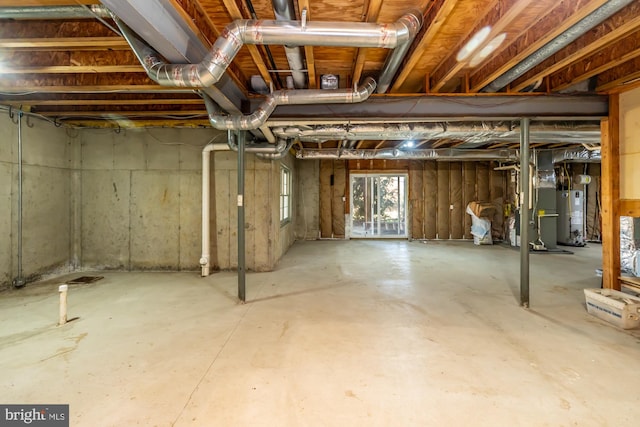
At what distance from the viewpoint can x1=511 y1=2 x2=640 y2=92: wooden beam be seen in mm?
2014

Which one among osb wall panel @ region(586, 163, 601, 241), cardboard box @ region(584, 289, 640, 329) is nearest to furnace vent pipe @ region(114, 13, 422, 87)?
cardboard box @ region(584, 289, 640, 329)

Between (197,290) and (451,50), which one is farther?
(197,290)

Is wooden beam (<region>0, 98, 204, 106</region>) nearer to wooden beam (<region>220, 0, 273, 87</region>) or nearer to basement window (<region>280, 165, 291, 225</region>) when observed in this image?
wooden beam (<region>220, 0, 273, 87</region>)

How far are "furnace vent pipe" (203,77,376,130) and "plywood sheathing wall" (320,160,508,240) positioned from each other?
17.1ft

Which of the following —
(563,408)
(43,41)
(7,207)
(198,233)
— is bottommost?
(563,408)

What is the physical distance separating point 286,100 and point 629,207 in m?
3.90

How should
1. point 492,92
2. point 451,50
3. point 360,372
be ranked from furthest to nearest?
point 492,92 → point 451,50 → point 360,372

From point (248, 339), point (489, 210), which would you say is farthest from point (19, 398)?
point (489, 210)

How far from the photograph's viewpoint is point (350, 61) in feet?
9.13

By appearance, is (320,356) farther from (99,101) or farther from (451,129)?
(99,101)

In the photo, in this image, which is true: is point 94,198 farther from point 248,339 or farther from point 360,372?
point 360,372

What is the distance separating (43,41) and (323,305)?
331 centimetres

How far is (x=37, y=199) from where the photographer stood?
4121 mm

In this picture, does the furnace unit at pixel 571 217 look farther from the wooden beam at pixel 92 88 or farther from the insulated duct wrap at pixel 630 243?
the wooden beam at pixel 92 88
